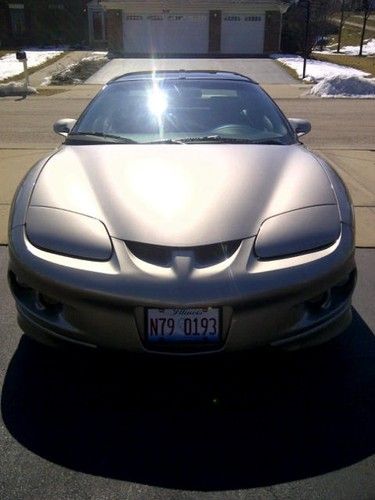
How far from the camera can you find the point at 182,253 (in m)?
2.43

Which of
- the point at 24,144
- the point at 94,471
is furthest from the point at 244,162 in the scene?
the point at 24,144

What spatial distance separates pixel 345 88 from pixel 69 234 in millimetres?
17660

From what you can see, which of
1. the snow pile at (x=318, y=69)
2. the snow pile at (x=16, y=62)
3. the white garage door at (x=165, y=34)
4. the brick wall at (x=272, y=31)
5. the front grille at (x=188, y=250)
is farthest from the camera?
the brick wall at (x=272, y=31)

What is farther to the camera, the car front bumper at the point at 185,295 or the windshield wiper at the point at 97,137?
the windshield wiper at the point at 97,137

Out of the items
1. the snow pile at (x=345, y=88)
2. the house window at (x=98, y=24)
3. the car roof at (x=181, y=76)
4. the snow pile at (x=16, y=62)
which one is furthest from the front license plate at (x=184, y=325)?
the house window at (x=98, y=24)

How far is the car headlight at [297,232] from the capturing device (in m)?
2.48

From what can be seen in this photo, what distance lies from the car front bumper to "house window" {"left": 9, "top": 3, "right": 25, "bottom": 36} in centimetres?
4518

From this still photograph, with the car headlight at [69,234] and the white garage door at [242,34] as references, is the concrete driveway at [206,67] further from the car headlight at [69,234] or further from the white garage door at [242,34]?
the car headlight at [69,234]

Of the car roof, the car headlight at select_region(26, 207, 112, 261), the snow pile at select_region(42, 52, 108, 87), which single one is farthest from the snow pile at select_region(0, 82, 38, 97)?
the car headlight at select_region(26, 207, 112, 261)

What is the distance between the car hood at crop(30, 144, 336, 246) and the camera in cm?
257

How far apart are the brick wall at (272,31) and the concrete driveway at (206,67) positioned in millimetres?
4668

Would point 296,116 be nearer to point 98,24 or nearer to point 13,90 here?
point 13,90

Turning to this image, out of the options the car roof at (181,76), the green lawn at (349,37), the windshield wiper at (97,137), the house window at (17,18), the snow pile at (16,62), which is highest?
the car roof at (181,76)

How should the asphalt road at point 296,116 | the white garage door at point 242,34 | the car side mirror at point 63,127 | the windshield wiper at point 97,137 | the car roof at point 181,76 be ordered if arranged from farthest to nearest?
1. the white garage door at point 242,34
2. the asphalt road at point 296,116
3. the car roof at point 181,76
4. the car side mirror at point 63,127
5. the windshield wiper at point 97,137
